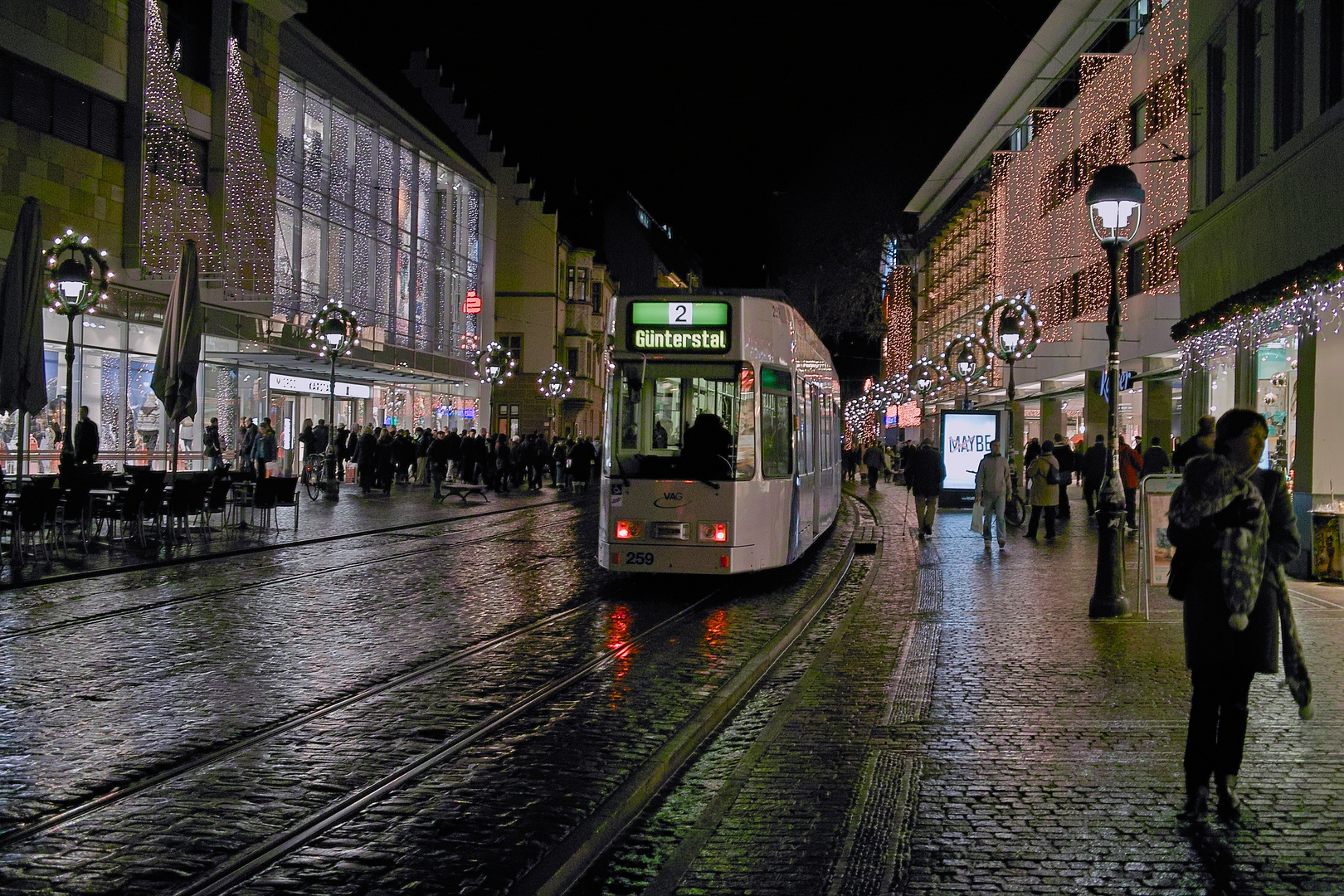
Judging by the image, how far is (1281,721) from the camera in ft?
25.5

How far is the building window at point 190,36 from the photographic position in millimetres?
29828

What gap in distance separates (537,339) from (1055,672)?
5740 centimetres

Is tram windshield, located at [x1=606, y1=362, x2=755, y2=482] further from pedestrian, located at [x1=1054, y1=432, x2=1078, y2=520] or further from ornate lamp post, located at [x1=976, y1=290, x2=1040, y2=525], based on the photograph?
pedestrian, located at [x1=1054, y1=432, x2=1078, y2=520]

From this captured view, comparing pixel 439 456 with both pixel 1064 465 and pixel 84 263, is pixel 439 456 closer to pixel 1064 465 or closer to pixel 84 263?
pixel 84 263

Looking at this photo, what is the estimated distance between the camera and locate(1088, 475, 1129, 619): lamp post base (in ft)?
40.7

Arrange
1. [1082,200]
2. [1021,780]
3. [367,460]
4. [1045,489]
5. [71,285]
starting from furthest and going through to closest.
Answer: [367,460] < [1082,200] < [1045,489] < [71,285] < [1021,780]

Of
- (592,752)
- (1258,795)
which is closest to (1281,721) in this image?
(1258,795)

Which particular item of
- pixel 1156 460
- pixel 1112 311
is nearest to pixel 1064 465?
pixel 1156 460

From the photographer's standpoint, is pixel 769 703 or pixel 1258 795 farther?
pixel 769 703

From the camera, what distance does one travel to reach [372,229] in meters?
45.9

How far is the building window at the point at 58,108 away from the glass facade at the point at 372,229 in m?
10.2

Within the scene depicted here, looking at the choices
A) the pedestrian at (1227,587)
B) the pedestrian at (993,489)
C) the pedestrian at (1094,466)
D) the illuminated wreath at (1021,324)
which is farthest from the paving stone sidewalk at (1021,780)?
the illuminated wreath at (1021,324)

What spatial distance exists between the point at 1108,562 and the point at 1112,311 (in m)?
2.46

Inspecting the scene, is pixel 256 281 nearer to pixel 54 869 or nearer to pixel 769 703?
pixel 769 703
